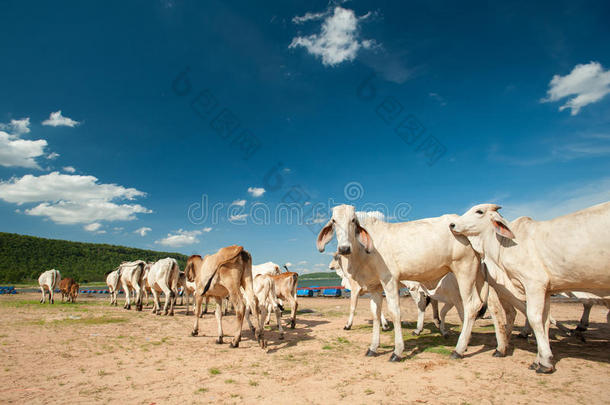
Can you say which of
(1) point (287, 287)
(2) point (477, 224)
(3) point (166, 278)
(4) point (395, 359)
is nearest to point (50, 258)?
(3) point (166, 278)

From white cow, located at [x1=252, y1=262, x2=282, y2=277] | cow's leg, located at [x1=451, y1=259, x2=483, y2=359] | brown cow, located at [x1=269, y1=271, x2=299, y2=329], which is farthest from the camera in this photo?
white cow, located at [x1=252, y1=262, x2=282, y2=277]

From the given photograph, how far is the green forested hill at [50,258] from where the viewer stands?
74125 millimetres

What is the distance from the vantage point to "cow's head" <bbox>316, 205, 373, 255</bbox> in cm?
677

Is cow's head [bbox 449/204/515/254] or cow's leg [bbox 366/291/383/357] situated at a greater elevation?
cow's head [bbox 449/204/515/254]

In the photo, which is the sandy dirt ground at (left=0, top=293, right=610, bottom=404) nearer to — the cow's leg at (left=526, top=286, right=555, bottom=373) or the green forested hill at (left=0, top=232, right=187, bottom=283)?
the cow's leg at (left=526, top=286, right=555, bottom=373)

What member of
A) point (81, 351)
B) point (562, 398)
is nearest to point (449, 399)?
point (562, 398)

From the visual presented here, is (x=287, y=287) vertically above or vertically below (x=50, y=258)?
below

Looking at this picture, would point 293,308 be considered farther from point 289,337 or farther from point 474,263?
point 474,263

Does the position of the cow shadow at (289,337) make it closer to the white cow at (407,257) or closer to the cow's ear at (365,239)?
the white cow at (407,257)

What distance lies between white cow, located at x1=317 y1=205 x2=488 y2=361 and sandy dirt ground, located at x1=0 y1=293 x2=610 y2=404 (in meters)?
1.13

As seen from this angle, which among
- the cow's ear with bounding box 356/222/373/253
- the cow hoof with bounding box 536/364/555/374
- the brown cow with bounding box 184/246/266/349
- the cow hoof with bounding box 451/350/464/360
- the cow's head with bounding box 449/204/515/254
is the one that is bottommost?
the cow hoof with bounding box 451/350/464/360

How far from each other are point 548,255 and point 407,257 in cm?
261

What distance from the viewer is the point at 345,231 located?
6.78 m

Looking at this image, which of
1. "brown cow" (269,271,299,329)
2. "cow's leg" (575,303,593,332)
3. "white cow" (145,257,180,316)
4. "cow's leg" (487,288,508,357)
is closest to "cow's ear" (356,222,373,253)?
"cow's leg" (487,288,508,357)
